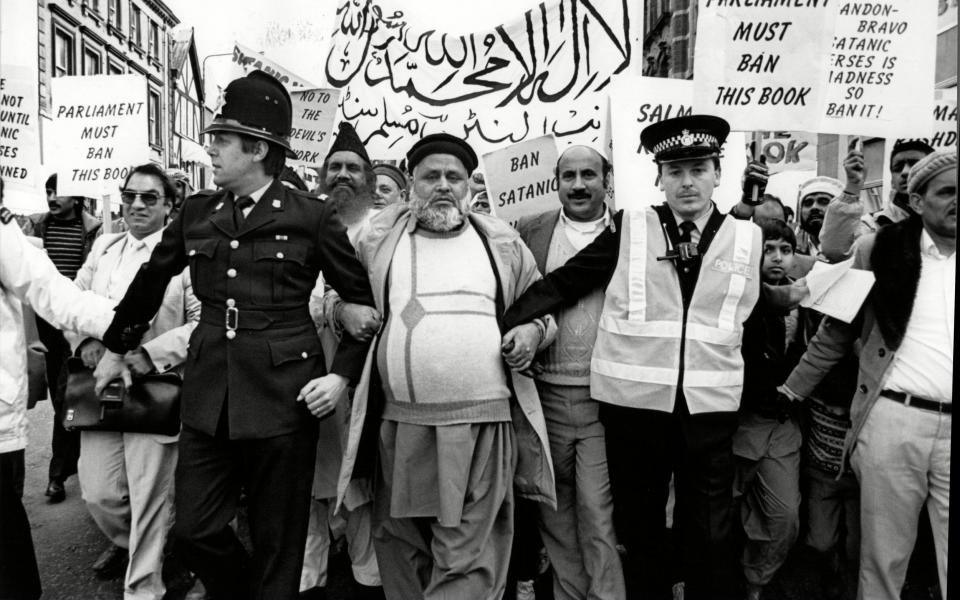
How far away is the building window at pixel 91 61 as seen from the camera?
81.3ft

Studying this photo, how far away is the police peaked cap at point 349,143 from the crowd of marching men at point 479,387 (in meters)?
1.23

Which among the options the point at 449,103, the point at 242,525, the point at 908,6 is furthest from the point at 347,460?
the point at 908,6

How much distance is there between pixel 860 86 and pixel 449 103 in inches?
95.4

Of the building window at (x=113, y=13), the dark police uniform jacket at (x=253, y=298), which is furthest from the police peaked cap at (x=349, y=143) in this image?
the building window at (x=113, y=13)

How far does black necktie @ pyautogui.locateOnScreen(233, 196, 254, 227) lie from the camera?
2.61 m

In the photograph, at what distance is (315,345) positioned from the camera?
8.90 feet

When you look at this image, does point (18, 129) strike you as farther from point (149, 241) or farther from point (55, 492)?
point (55, 492)

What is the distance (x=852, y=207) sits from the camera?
144 inches

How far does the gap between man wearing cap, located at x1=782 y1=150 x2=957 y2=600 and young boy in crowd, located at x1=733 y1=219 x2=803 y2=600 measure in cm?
42

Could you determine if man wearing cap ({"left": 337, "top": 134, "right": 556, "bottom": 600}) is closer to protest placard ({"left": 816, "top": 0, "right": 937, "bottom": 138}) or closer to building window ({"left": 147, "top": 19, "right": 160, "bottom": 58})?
protest placard ({"left": 816, "top": 0, "right": 937, "bottom": 138})

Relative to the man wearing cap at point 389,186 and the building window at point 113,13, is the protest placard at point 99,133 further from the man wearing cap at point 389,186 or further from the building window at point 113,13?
the building window at point 113,13

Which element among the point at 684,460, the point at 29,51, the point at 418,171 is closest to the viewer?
the point at 684,460

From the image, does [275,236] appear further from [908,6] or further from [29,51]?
[908,6]

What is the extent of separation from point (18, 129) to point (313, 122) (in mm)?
1822
